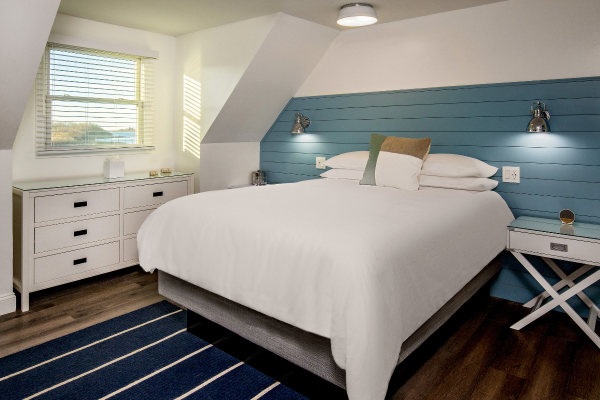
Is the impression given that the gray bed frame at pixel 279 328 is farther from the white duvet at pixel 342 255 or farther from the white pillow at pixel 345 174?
the white pillow at pixel 345 174

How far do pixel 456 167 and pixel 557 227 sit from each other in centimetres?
73

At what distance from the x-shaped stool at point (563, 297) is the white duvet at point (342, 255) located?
289 mm

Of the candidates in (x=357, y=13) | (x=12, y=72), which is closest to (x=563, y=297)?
(x=357, y=13)

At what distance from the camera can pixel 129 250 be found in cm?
359

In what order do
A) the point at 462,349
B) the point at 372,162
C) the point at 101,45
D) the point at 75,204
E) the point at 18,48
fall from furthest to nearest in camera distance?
the point at 101,45 → the point at 372,162 → the point at 75,204 → the point at 462,349 → the point at 18,48

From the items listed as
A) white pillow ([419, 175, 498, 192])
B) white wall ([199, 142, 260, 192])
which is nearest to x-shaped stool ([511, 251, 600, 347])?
white pillow ([419, 175, 498, 192])

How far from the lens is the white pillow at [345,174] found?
138 inches

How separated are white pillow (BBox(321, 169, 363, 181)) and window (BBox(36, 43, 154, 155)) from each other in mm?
1821

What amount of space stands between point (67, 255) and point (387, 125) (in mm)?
2718

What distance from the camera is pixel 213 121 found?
394 cm

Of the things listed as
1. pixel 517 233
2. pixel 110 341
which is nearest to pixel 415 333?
pixel 517 233

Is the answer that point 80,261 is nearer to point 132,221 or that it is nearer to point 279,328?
point 132,221

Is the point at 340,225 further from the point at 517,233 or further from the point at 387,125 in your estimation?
the point at 387,125

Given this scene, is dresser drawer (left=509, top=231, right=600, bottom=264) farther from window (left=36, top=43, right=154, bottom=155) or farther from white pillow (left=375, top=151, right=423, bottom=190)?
window (left=36, top=43, right=154, bottom=155)
